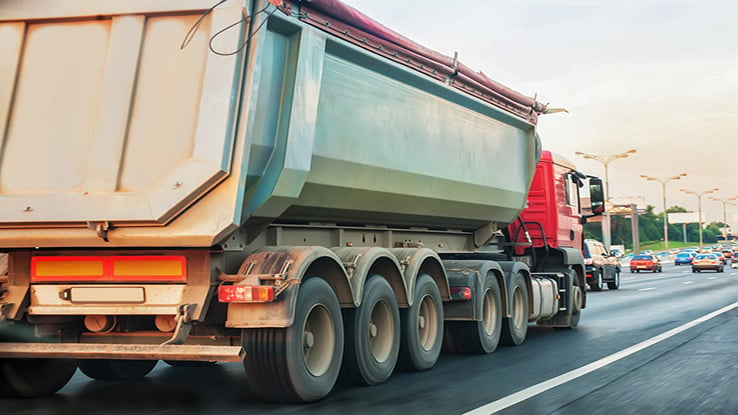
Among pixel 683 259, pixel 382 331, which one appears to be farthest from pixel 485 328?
pixel 683 259

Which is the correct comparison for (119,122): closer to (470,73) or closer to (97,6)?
(97,6)

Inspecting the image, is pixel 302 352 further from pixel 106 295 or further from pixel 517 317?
pixel 517 317

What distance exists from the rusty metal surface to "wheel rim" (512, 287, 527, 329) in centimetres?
640

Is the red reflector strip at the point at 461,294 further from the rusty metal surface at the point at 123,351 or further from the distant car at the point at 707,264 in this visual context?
the distant car at the point at 707,264

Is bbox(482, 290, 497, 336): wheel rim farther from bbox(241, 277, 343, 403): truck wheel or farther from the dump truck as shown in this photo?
bbox(241, 277, 343, 403): truck wheel

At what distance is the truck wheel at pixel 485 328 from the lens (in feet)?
37.0

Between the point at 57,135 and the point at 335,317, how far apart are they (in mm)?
2690

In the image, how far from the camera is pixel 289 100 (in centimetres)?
775

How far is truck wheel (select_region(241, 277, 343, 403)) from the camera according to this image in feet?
23.7

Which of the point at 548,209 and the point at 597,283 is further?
the point at 597,283

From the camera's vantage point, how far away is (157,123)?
7227 millimetres

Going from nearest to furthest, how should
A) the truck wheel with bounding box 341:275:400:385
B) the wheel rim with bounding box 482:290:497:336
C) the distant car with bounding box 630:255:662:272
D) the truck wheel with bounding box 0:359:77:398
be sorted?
the truck wheel with bounding box 0:359:77:398 < the truck wheel with bounding box 341:275:400:385 < the wheel rim with bounding box 482:290:497:336 < the distant car with bounding box 630:255:662:272

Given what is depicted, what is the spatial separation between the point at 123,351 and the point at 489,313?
18.9ft

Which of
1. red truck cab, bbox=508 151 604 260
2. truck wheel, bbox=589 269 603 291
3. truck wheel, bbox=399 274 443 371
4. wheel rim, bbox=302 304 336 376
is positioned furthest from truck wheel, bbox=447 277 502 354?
truck wheel, bbox=589 269 603 291
